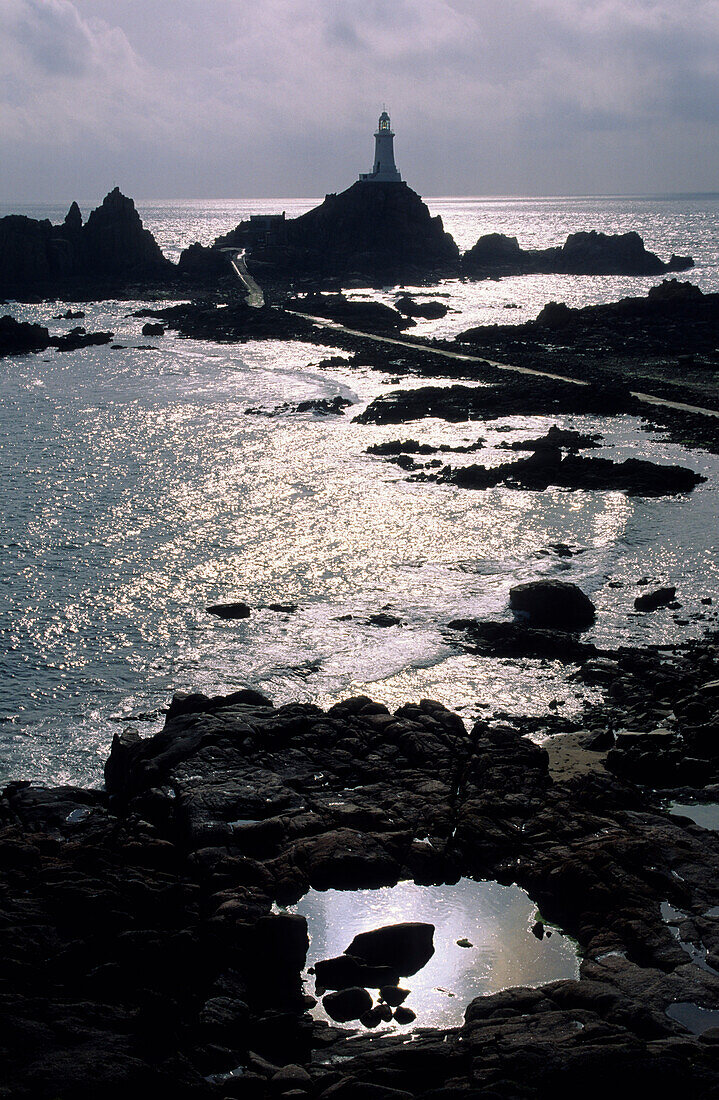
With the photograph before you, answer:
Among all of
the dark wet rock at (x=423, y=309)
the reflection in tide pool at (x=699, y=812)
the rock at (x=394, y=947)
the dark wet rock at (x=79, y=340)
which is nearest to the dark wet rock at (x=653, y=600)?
the reflection in tide pool at (x=699, y=812)

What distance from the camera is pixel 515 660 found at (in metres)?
19.5

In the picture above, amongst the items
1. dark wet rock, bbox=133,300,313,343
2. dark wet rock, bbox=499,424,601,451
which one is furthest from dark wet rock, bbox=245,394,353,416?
dark wet rock, bbox=133,300,313,343

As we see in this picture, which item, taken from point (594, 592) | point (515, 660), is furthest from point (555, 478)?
point (515, 660)

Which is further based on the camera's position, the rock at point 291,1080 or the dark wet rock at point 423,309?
the dark wet rock at point 423,309

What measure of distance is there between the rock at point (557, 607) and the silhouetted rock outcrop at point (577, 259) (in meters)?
93.1

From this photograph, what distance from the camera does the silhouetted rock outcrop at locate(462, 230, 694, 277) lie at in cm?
11056

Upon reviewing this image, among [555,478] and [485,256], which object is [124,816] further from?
[485,256]

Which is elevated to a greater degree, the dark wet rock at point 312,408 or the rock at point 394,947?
the dark wet rock at point 312,408

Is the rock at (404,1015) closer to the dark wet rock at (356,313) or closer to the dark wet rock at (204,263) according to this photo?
the dark wet rock at (356,313)

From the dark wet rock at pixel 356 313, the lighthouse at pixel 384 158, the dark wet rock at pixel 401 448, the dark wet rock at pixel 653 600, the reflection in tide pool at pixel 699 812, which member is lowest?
the reflection in tide pool at pixel 699 812

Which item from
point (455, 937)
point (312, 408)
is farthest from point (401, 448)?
point (455, 937)

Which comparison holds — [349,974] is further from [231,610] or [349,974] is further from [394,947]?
[231,610]

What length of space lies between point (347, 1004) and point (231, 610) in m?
12.7

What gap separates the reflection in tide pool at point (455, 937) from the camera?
10188 mm
